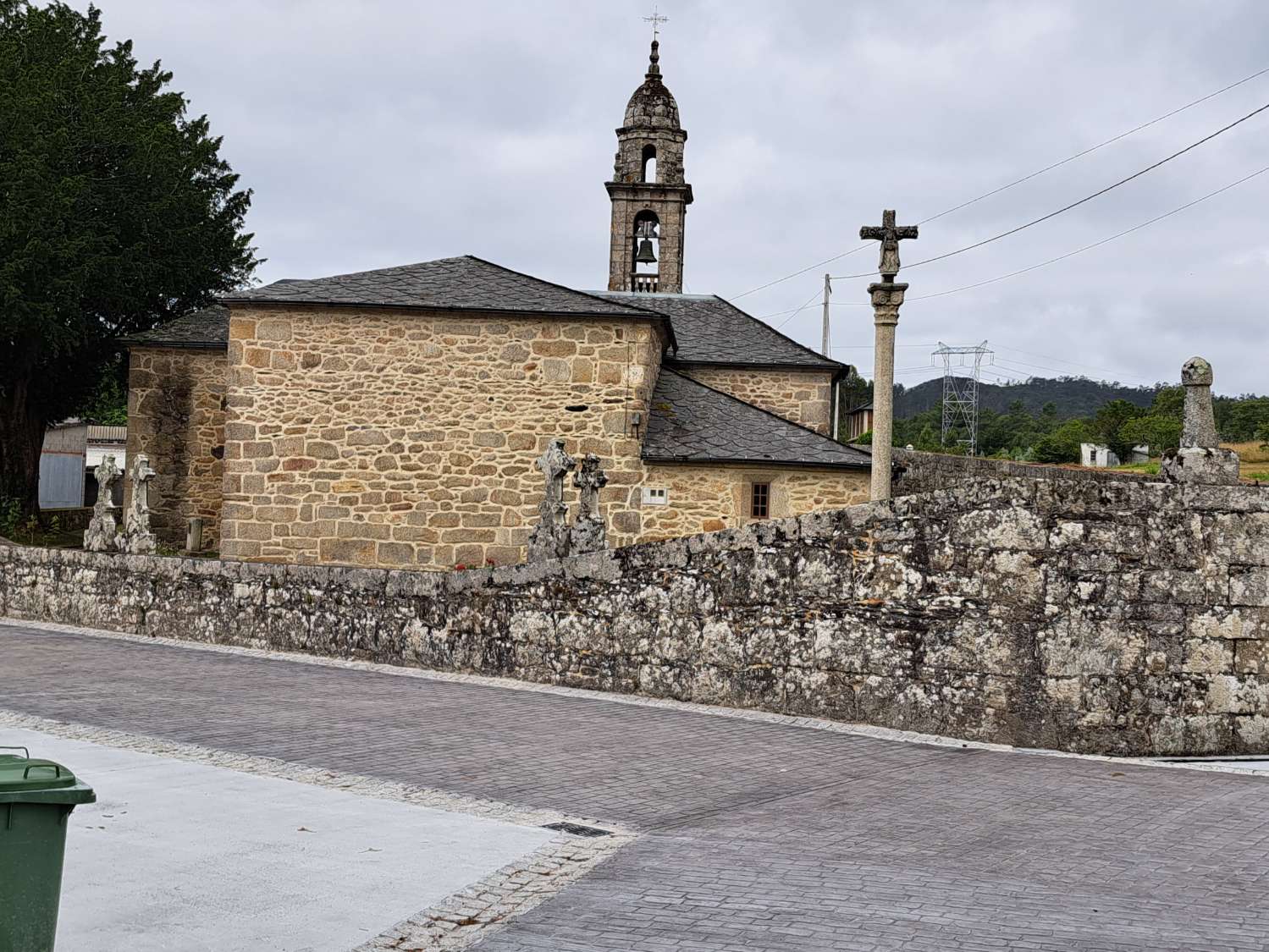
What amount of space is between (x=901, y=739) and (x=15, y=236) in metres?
22.7

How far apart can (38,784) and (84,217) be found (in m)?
26.2

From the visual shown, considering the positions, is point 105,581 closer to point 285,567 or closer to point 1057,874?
point 285,567

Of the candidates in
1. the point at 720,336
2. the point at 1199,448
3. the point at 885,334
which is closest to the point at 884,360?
the point at 885,334

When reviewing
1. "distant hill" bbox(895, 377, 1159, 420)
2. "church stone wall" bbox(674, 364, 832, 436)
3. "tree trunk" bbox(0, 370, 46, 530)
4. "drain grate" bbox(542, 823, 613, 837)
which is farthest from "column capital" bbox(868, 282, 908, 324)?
A: "distant hill" bbox(895, 377, 1159, 420)

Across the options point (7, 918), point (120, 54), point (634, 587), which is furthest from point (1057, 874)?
point (120, 54)

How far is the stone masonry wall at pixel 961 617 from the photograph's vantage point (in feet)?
27.3

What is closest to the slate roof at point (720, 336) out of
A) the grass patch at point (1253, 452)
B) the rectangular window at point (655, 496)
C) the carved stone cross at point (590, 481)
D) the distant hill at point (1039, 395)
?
the rectangular window at point (655, 496)

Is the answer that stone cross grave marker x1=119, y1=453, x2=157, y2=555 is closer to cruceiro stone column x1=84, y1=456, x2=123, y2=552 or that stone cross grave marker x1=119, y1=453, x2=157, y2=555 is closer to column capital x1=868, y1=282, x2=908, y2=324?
cruceiro stone column x1=84, y1=456, x2=123, y2=552

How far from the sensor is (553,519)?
12.2 m

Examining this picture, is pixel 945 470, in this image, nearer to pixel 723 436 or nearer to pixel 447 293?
pixel 723 436

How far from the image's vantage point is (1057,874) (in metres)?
5.27

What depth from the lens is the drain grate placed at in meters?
Result: 5.75

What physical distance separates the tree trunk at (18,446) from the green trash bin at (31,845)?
27.0 meters

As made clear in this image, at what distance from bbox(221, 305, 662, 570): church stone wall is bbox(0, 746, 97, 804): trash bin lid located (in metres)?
16.7
